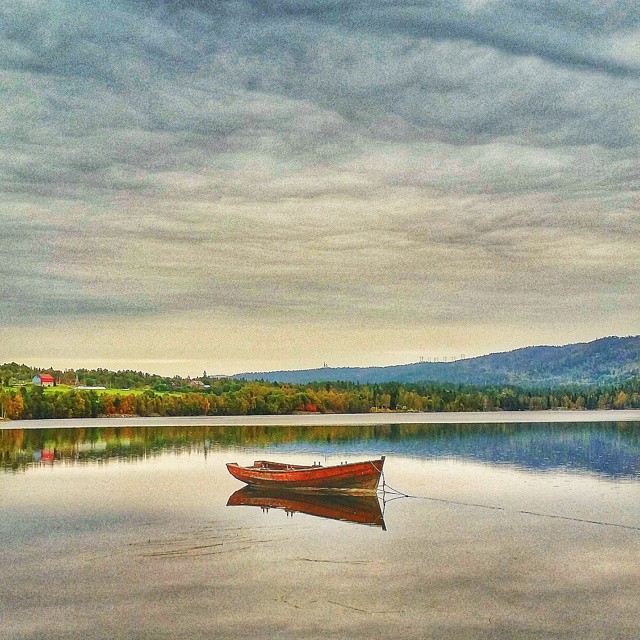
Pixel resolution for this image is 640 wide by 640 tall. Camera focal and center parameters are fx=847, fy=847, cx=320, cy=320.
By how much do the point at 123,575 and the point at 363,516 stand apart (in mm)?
15057

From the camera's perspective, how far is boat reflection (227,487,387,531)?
38.6 metres

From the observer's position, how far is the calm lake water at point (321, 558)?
20625 millimetres

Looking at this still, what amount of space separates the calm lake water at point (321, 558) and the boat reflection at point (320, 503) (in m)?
0.25

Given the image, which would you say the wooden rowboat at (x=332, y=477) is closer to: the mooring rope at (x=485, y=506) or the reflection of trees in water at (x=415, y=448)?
the mooring rope at (x=485, y=506)

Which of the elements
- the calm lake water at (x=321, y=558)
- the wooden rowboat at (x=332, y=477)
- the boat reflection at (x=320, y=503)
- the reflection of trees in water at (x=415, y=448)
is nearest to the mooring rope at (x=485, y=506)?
the calm lake water at (x=321, y=558)

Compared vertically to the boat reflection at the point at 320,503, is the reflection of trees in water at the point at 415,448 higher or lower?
higher

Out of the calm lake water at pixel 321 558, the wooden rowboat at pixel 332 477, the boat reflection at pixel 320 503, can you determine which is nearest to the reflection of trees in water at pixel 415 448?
the calm lake water at pixel 321 558

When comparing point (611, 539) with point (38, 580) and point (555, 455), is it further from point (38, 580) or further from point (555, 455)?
point (555, 455)

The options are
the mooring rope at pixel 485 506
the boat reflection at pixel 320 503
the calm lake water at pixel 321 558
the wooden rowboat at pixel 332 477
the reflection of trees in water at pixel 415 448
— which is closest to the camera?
the calm lake water at pixel 321 558

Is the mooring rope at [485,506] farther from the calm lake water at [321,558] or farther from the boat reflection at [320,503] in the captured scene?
the boat reflection at [320,503]

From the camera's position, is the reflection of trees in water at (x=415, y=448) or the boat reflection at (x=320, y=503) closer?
the boat reflection at (x=320, y=503)

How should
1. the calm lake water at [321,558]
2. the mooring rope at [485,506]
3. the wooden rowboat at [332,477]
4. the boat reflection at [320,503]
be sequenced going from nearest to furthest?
the calm lake water at [321,558], the mooring rope at [485,506], the boat reflection at [320,503], the wooden rowboat at [332,477]

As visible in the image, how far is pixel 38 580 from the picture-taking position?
25.3 metres

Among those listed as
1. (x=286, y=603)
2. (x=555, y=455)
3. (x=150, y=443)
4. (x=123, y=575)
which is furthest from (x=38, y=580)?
(x=150, y=443)
